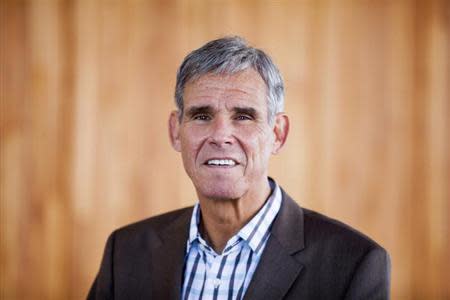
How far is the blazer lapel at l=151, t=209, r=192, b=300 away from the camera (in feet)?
5.95

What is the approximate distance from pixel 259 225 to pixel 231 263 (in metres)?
0.14

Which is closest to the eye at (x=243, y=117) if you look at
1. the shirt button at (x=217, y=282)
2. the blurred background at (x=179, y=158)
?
the shirt button at (x=217, y=282)

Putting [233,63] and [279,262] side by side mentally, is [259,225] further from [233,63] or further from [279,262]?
[233,63]

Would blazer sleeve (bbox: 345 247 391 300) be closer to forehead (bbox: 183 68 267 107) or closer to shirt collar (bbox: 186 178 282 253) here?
shirt collar (bbox: 186 178 282 253)

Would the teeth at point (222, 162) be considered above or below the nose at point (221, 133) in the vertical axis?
below

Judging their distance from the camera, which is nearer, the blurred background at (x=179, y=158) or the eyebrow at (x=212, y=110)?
the eyebrow at (x=212, y=110)

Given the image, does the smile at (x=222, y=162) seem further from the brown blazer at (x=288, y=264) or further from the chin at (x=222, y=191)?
the brown blazer at (x=288, y=264)

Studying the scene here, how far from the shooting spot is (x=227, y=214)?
71.1 inches

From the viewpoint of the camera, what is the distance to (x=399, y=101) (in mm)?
3375

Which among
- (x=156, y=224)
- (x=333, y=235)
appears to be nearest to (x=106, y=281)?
(x=156, y=224)

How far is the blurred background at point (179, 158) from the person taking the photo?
336cm

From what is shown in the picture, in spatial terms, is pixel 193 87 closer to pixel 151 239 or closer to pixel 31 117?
pixel 151 239

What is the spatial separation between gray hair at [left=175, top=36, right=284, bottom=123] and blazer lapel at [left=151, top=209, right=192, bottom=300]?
465 mm

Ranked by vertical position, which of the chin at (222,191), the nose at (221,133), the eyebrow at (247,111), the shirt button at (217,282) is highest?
the eyebrow at (247,111)
